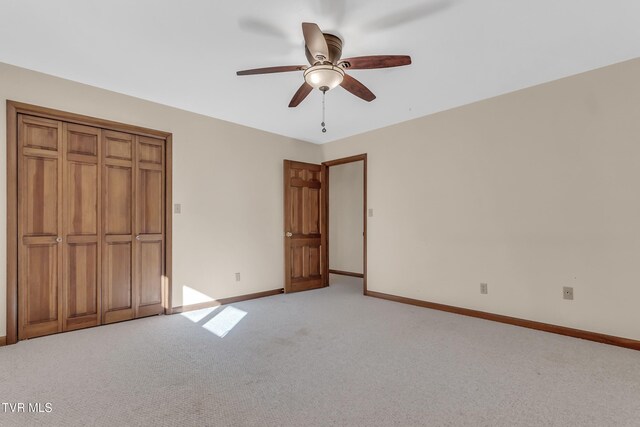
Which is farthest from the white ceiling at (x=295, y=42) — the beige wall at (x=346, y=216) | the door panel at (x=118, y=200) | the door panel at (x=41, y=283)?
the beige wall at (x=346, y=216)

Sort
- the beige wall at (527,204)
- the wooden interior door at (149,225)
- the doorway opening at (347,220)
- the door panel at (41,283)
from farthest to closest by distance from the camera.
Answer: the doorway opening at (347,220)
the wooden interior door at (149,225)
the door panel at (41,283)
the beige wall at (527,204)

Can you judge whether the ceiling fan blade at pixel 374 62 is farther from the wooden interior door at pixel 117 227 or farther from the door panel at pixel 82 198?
the door panel at pixel 82 198

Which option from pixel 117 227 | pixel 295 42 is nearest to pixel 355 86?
pixel 295 42

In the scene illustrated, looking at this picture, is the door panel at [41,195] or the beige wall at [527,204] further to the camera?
the door panel at [41,195]

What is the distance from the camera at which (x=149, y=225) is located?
3676 millimetres

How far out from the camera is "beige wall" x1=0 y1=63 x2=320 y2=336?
10.8 feet

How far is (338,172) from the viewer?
6969mm

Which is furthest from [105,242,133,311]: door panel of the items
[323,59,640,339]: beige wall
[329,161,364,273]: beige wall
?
[329,161,364,273]: beige wall

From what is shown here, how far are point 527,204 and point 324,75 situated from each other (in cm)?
255

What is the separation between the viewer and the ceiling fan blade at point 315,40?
184cm

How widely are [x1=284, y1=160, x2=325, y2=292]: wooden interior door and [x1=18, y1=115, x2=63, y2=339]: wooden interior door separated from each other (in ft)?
9.05

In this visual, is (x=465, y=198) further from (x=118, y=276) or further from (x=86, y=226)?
(x=86, y=226)

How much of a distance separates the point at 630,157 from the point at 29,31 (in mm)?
5006

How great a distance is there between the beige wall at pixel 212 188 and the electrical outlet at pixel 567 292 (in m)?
3.54
